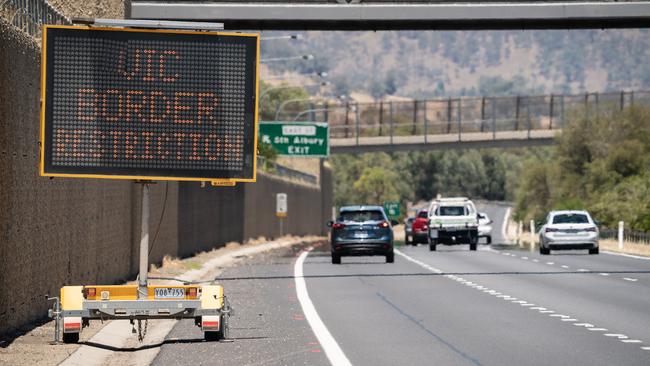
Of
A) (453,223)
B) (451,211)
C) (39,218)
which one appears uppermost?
(39,218)

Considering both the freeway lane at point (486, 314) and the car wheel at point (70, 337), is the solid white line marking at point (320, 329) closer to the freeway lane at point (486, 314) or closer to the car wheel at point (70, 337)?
the freeway lane at point (486, 314)

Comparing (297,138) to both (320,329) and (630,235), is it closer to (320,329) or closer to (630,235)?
(630,235)

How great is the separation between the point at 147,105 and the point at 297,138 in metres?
64.3

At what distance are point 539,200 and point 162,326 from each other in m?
109

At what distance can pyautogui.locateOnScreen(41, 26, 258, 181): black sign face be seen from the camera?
16625 mm

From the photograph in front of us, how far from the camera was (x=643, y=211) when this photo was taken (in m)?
64.4

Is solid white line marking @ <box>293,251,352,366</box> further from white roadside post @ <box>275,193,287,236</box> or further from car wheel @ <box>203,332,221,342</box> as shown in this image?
white roadside post @ <box>275,193,287,236</box>

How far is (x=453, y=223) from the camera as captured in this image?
5462cm

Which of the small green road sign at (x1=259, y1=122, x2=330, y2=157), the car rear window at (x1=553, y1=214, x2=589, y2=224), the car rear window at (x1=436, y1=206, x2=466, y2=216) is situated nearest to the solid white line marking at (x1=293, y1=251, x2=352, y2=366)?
the car rear window at (x1=553, y1=214, x2=589, y2=224)

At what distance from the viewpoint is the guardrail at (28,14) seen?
17.9m

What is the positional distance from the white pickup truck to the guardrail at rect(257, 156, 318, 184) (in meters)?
14.6

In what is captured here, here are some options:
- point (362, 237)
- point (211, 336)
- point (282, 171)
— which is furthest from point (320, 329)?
point (282, 171)

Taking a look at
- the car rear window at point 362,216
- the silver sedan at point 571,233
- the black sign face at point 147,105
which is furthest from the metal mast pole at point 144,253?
the silver sedan at point 571,233

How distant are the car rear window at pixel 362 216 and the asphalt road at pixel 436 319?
3999 mm
